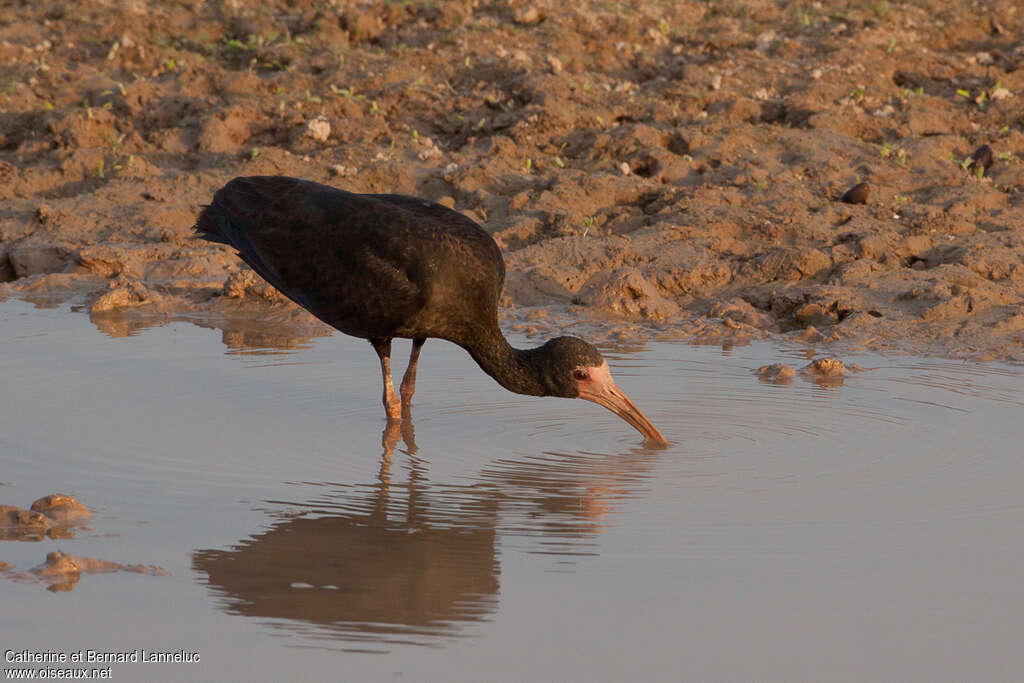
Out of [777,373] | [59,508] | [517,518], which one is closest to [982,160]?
[777,373]

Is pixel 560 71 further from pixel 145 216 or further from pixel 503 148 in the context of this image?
pixel 145 216

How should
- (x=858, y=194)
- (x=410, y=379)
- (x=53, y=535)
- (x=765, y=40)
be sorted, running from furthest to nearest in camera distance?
(x=765, y=40)
(x=858, y=194)
(x=410, y=379)
(x=53, y=535)

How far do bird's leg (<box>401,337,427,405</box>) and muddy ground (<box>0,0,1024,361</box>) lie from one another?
69.5 inches

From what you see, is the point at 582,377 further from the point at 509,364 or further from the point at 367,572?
the point at 367,572

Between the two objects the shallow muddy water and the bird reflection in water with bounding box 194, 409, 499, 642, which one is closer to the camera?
the shallow muddy water

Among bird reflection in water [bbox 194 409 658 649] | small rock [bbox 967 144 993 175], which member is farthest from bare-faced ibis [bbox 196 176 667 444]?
small rock [bbox 967 144 993 175]

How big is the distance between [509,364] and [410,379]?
0.72m

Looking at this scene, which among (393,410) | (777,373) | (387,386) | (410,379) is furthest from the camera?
(777,373)

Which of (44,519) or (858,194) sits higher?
(858,194)

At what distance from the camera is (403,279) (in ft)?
24.0

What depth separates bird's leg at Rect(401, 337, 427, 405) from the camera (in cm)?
789

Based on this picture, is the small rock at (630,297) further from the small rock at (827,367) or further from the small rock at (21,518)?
the small rock at (21,518)

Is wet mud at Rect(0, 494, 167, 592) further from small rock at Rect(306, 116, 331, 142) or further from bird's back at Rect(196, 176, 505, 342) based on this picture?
small rock at Rect(306, 116, 331, 142)

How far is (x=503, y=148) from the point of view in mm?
11688
